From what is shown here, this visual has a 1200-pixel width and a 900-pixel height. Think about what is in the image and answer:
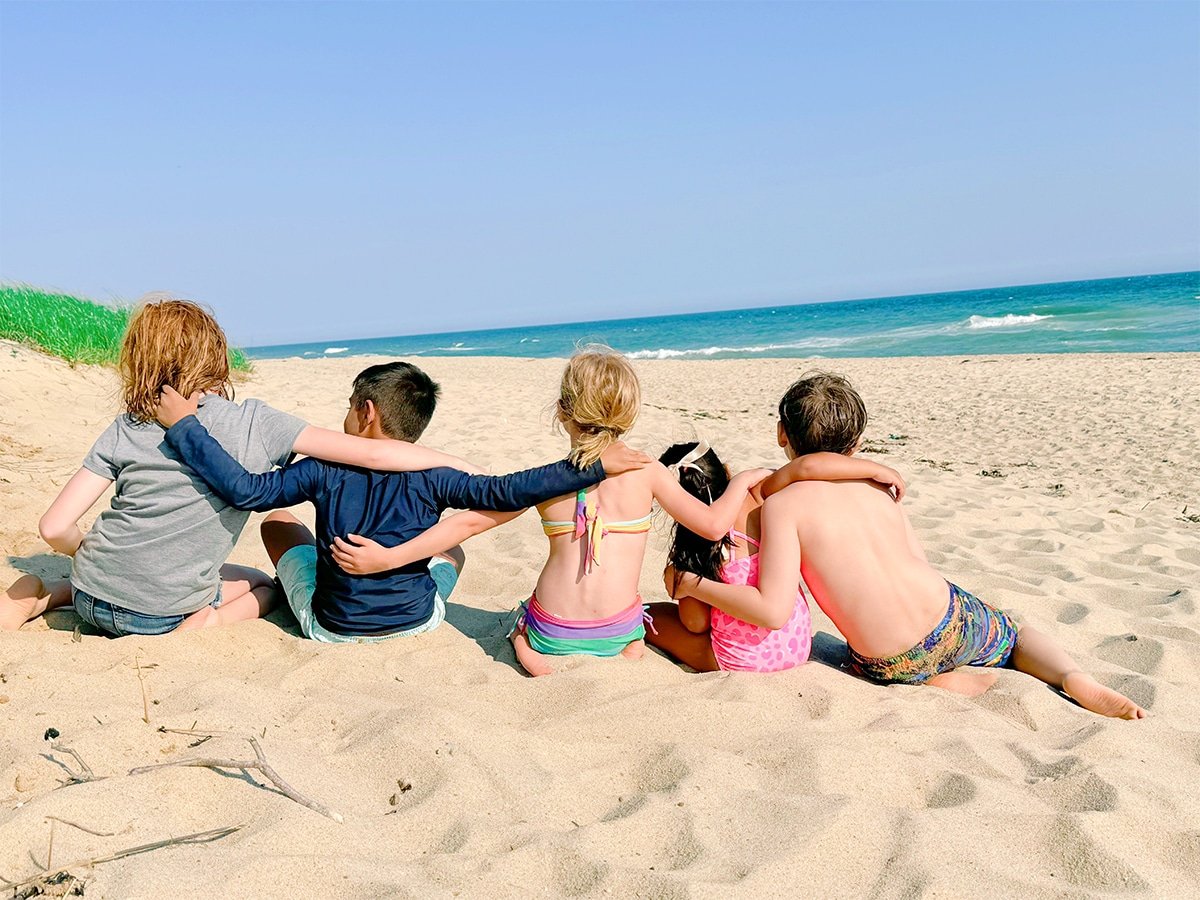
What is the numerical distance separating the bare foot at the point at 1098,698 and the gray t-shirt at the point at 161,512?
283 centimetres

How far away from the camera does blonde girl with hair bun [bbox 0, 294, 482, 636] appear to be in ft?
11.1

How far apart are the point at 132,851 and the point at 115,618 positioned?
1.67 meters

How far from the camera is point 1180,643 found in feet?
12.1

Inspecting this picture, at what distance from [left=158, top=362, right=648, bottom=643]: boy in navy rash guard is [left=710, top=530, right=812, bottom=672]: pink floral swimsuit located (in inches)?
21.0

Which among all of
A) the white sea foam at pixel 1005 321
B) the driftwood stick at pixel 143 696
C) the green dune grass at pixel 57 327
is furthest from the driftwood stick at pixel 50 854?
the white sea foam at pixel 1005 321

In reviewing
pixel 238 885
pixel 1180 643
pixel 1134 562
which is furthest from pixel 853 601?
pixel 1134 562

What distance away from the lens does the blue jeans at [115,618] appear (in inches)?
137

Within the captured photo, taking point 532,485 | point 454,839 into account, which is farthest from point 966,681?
point 454,839

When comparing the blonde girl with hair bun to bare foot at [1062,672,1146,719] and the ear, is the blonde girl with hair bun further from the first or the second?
bare foot at [1062,672,1146,719]

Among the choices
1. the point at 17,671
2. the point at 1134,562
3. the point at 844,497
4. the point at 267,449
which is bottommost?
the point at 1134,562

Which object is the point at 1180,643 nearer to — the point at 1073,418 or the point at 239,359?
the point at 1073,418

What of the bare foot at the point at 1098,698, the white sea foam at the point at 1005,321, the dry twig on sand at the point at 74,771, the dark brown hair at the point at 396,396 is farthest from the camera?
the white sea foam at the point at 1005,321

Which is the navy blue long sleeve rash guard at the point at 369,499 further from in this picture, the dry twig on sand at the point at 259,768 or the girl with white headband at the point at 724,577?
the dry twig on sand at the point at 259,768

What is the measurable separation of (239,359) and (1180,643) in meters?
11.3
